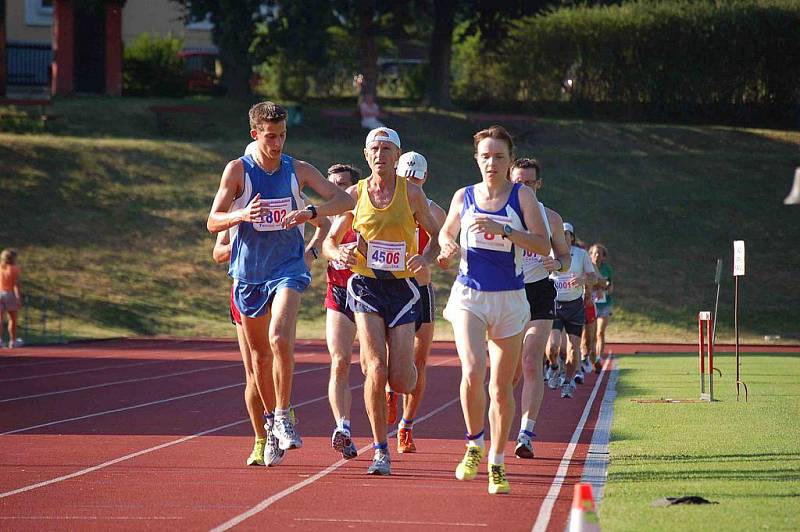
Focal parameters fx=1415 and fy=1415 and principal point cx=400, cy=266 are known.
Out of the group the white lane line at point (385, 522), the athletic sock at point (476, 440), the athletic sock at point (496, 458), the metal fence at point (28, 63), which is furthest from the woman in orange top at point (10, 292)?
the metal fence at point (28, 63)

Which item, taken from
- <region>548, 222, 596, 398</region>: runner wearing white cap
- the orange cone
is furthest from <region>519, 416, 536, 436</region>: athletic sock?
<region>548, 222, 596, 398</region>: runner wearing white cap

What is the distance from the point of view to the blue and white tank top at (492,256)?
8.51m

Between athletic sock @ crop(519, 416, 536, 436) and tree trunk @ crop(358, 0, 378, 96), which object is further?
tree trunk @ crop(358, 0, 378, 96)

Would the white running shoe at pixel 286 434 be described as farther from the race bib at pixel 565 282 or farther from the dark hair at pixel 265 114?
the race bib at pixel 565 282

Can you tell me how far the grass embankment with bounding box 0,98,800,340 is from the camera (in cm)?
3322

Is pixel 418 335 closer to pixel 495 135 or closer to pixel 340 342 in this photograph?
pixel 340 342

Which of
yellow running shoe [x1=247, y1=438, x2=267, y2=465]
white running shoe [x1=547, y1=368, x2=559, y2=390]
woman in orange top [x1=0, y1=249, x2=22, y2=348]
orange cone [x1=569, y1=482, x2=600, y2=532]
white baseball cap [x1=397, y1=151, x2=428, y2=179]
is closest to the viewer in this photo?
orange cone [x1=569, y1=482, x2=600, y2=532]

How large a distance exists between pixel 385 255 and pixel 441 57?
4019 centimetres

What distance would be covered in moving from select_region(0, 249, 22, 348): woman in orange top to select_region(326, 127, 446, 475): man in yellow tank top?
57.9 feet

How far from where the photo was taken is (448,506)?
25.7 feet

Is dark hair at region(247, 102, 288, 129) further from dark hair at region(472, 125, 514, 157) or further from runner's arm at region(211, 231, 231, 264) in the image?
dark hair at region(472, 125, 514, 157)

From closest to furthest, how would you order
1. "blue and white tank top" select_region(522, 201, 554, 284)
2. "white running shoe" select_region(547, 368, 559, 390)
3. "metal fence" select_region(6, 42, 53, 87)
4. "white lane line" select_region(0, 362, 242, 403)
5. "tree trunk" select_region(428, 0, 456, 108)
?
"blue and white tank top" select_region(522, 201, 554, 284) → "white lane line" select_region(0, 362, 242, 403) → "white running shoe" select_region(547, 368, 559, 390) → "tree trunk" select_region(428, 0, 456, 108) → "metal fence" select_region(6, 42, 53, 87)

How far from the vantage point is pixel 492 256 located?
8531 mm

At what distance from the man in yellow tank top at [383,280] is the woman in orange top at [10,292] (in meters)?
17.6
